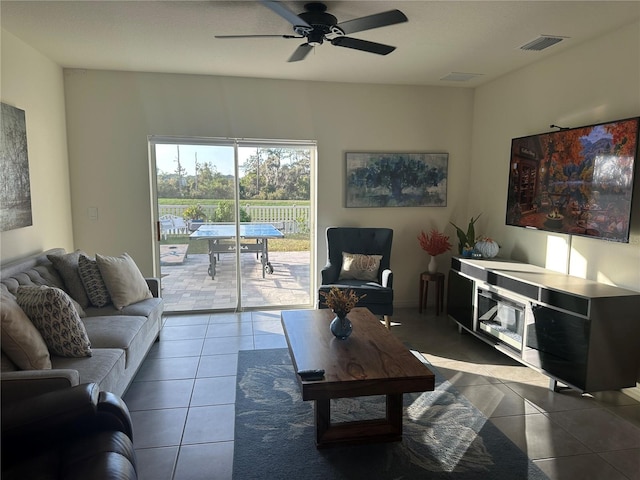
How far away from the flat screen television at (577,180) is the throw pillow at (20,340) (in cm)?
379

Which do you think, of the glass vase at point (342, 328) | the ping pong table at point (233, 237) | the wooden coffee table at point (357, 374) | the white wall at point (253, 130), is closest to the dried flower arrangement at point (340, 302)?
the glass vase at point (342, 328)

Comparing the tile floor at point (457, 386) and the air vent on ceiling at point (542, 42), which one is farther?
the air vent on ceiling at point (542, 42)

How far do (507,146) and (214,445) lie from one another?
400 cm

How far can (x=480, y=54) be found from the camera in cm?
382

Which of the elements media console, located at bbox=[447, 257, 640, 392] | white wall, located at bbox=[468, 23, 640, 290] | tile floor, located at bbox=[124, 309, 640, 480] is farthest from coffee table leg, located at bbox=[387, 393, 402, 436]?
white wall, located at bbox=[468, 23, 640, 290]

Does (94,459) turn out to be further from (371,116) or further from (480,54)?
(371,116)

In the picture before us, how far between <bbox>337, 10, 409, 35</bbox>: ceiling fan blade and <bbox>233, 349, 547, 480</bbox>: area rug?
2.47 m

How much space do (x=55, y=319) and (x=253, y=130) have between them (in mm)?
3063

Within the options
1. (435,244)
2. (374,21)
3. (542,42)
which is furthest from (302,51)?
A: (435,244)

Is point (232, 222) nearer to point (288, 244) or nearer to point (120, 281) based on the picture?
point (288, 244)

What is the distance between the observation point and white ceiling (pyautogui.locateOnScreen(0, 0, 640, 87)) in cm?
285

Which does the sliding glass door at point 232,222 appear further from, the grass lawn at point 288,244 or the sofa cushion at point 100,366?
the sofa cushion at point 100,366

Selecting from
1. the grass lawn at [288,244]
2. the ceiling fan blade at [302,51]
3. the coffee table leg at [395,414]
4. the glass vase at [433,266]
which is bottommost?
the coffee table leg at [395,414]

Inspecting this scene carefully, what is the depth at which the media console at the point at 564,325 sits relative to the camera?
289 centimetres
